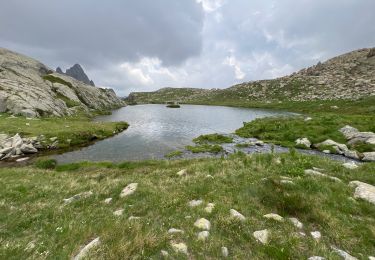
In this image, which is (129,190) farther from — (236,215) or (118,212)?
(236,215)

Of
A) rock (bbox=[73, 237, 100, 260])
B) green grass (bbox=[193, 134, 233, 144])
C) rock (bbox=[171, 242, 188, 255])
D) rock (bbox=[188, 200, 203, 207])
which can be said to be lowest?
green grass (bbox=[193, 134, 233, 144])

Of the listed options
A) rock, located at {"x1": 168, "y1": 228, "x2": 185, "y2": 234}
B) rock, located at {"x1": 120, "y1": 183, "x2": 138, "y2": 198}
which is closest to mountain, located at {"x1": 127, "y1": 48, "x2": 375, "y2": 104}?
rock, located at {"x1": 120, "y1": 183, "x2": 138, "y2": 198}

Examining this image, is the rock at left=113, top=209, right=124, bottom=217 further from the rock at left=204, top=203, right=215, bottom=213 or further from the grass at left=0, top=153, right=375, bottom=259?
the rock at left=204, top=203, right=215, bottom=213

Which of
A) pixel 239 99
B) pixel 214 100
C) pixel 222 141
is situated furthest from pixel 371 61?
pixel 222 141

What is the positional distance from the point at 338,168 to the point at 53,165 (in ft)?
90.1

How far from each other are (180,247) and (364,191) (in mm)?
9739

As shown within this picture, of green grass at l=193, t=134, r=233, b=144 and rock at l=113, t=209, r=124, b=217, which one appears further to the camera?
green grass at l=193, t=134, r=233, b=144

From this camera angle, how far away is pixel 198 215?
29.2ft

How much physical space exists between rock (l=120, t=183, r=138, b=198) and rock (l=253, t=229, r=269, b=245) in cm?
718

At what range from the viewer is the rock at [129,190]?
12.1 metres

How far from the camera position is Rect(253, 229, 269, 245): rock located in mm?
7131

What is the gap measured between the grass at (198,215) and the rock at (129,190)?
32 centimetres

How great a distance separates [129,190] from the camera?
12453mm

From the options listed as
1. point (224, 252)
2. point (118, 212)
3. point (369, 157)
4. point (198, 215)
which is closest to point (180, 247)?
point (224, 252)
